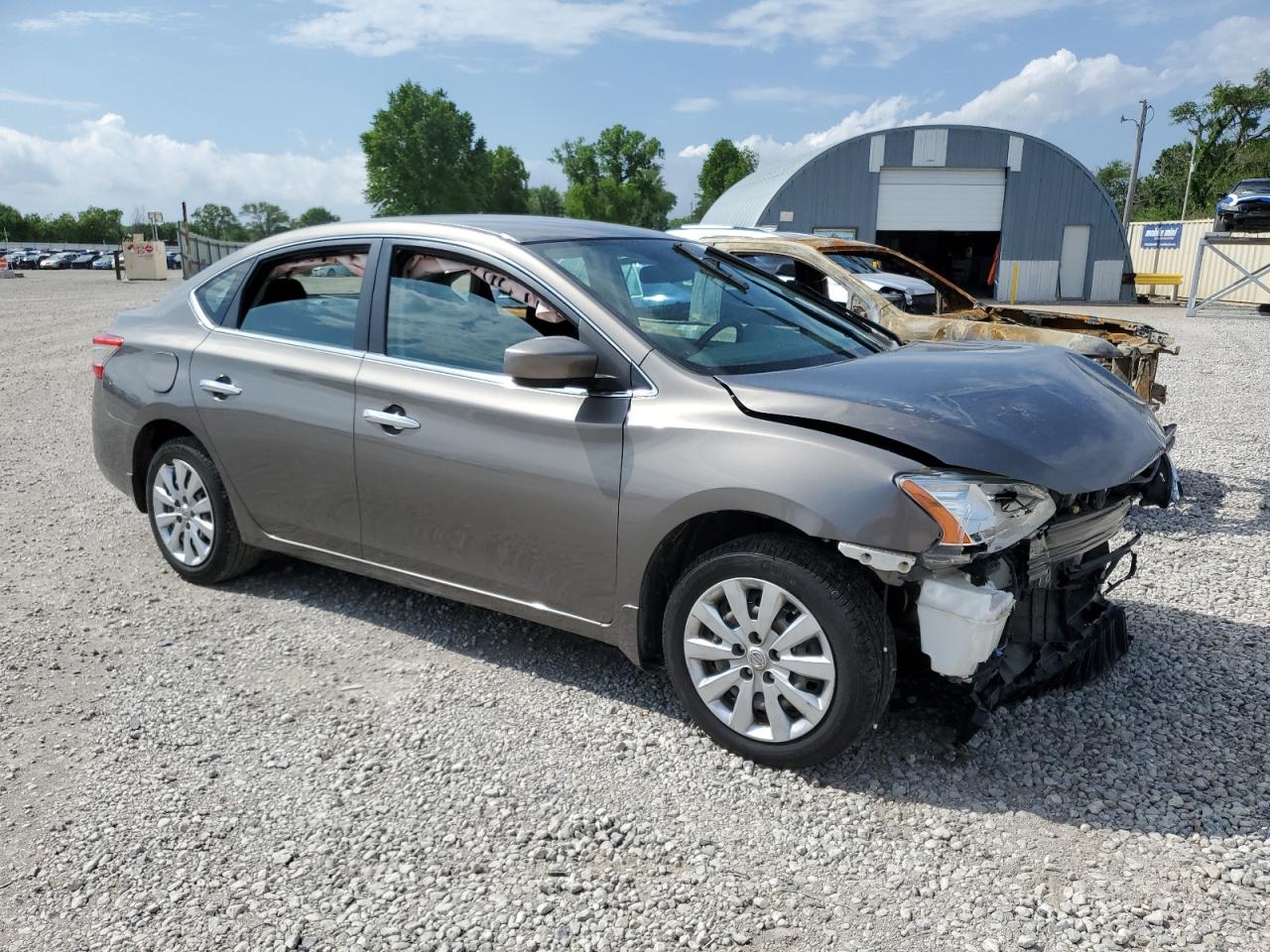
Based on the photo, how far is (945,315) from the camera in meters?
7.77

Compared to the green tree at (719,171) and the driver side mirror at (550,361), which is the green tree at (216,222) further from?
the driver side mirror at (550,361)

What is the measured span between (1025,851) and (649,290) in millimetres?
2274

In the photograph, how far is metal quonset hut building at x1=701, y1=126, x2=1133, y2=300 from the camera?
30656 mm

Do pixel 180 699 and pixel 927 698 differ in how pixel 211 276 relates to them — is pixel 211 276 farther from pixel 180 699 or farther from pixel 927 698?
pixel 927 698

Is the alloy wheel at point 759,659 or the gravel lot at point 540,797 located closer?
the gravel lot at point 540,797

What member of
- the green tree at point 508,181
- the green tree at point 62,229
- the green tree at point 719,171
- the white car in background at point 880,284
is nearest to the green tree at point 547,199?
the green tree at point 508,181

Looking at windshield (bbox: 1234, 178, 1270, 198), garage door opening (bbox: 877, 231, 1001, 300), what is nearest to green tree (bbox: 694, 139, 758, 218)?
garage door opening (bbox: 877, 231, 1001, 300)

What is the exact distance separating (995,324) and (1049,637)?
3.97 m

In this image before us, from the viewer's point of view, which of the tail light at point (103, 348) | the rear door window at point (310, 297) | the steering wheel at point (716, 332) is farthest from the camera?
the tail light at point (103, 348)

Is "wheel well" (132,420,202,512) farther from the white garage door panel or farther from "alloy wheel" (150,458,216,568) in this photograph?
the white garage door panel

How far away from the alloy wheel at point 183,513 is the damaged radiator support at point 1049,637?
3.52 meters

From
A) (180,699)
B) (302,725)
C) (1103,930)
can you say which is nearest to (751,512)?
(1103,930)

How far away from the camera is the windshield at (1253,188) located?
21.0 m

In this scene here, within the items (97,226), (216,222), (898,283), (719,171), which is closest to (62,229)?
(97,226)
